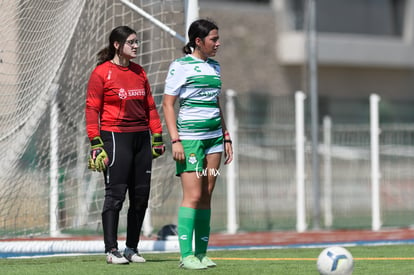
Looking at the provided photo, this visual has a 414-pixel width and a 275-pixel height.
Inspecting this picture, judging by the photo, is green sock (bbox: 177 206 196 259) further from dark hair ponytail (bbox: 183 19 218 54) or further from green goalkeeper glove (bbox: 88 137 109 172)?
dark hair ponytail (bbox: 183 19 218 54)

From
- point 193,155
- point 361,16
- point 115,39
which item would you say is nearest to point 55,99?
point 115,39

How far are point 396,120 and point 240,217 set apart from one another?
10663mm

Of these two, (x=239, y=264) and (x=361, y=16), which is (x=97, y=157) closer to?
(x=239, y=264)

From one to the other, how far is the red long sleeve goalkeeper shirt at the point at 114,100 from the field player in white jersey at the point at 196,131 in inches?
17.8

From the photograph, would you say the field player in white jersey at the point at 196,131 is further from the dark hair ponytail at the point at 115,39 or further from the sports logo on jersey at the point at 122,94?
the dark hair ponytail at the point at 115,39

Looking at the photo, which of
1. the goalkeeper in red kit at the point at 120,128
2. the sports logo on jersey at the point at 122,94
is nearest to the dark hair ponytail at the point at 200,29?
the goalkeeper in red kit at the point at 120,128

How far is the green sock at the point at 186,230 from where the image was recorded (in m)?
8.28

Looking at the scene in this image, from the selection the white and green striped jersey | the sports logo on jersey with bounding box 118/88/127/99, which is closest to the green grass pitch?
the white and green striped jersey

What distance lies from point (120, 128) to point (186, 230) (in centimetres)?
102

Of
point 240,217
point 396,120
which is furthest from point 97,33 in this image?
point 396,120

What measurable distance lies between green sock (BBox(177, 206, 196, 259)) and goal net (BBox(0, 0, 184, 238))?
103 inches

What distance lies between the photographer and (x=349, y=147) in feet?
57.7

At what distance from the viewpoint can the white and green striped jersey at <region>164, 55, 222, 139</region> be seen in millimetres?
8328

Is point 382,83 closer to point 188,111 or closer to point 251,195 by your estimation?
point 251,195
